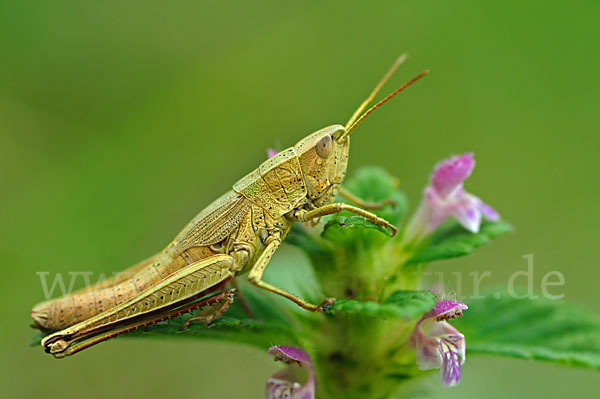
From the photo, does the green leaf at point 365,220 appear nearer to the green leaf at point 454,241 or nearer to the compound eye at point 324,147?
the green leaf at point 454,241

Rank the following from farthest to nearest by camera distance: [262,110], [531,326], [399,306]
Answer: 1. [262,110]
2. [531,326]
3. [399,306]

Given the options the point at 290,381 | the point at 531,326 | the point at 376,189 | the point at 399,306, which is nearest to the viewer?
the point at 399,306

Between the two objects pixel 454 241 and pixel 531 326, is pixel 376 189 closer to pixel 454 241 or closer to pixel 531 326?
pixel 454 241

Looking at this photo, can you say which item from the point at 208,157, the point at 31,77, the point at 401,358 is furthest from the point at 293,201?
the point at 31,77

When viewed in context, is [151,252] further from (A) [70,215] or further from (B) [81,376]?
(B) [81,376]

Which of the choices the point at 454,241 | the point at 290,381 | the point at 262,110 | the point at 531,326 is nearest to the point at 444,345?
the point at 454,241

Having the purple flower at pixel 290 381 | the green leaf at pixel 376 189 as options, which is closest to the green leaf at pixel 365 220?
the green leaf at pixel 376 189
